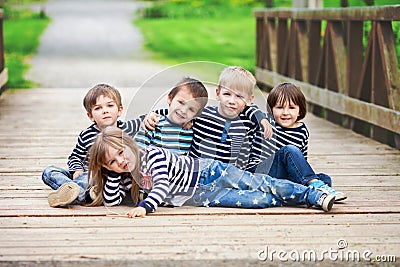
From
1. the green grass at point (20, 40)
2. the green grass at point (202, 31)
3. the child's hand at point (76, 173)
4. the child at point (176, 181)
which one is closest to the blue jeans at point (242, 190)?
the child at point (176, 181)

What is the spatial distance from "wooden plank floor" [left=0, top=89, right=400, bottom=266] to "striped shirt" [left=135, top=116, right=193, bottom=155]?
1.09ft

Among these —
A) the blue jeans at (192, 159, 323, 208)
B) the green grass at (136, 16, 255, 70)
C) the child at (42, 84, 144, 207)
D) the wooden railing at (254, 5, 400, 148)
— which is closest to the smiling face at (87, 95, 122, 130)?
the child at (42, 84, 144, 207)

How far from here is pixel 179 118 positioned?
4.25 meters

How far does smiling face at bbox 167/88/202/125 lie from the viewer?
4.21 metres

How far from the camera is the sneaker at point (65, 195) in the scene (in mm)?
4102

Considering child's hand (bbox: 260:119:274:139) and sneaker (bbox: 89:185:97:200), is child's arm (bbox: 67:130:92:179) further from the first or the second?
child's hand (bbox: 260:119:274:139)

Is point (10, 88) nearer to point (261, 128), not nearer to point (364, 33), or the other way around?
point (364, 33)

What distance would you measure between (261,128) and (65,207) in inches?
41.2

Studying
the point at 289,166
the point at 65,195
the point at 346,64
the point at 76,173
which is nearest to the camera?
the point at 65,195

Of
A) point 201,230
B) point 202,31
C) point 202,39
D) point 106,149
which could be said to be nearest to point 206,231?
point 201,230

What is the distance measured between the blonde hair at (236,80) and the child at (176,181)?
14.8 inches

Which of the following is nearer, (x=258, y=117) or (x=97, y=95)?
(x=258, y=117)

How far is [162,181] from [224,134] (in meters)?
0.46

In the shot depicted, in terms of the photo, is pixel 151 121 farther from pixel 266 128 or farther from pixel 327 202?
pixel 327 202
